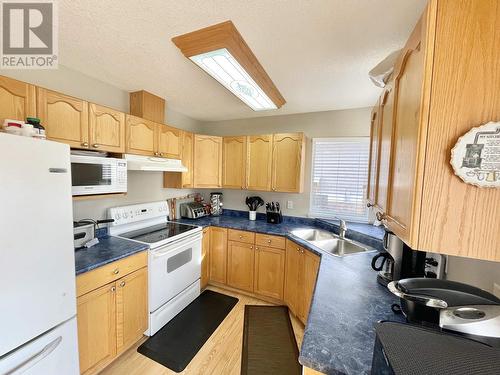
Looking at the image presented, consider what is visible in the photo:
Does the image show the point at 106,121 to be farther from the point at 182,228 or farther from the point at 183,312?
the point at 183,312

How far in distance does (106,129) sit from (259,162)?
1.73m

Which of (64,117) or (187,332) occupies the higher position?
(64,117)

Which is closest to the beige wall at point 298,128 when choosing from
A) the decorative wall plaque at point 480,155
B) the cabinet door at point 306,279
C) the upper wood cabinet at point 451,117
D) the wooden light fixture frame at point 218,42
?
the cabinet door at point 306,279

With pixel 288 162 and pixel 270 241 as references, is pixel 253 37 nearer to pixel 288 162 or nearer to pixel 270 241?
pixel 288 162

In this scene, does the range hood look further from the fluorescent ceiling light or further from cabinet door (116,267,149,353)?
the fluorescent ceiling light

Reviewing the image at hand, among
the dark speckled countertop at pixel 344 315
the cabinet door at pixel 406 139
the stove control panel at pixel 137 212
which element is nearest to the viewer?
the cabinet door at pixel 406 139

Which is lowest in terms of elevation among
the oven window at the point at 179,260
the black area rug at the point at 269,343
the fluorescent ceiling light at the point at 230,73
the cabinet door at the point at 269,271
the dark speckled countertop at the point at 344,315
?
the black area rug at the point at 269,343

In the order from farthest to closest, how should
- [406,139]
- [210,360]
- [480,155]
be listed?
1. [210,360]
2. [406,139]
3. [480,155]

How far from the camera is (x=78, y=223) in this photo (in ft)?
5.50

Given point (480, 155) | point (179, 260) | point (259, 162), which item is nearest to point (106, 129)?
point (179, 260)

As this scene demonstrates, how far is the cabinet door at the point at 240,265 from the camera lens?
8.24ft

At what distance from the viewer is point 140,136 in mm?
2004

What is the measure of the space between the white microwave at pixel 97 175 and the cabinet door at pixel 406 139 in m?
1.96

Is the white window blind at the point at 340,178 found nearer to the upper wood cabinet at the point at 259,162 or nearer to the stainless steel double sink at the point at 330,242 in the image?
the stainless steel double sink at the point at 330,242
